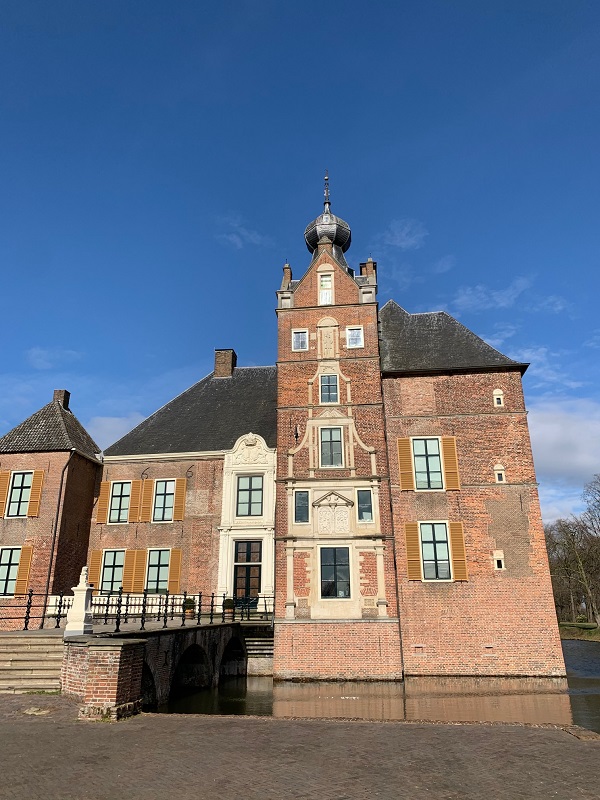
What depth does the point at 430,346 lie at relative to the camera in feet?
74.7

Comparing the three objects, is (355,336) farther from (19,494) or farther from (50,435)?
(19,494)

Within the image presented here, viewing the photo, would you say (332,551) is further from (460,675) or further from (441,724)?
(441,724)

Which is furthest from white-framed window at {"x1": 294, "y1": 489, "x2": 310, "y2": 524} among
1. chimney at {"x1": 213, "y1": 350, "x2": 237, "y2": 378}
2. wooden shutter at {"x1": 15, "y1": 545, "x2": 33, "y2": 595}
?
wooden shutter at {"x1": 15, "y1": 545, "x2": 33, "y2": 595}

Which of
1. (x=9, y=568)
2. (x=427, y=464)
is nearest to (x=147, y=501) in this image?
(x=9, y=568)

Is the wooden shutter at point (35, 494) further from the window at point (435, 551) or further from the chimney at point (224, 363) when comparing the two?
the window at point (435, 551)

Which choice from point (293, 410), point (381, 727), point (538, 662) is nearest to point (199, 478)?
point (293, 410)

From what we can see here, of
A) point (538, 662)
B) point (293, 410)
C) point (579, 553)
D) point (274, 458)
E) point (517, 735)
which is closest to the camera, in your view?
point (517, 735)

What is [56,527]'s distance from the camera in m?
22.5

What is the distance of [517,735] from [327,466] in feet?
41.0

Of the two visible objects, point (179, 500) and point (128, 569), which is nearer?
point (128, 569)

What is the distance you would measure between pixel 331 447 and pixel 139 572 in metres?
9.67

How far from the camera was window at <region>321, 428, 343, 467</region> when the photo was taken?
20703mm

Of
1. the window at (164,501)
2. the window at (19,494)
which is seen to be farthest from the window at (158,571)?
the window at (19,494)

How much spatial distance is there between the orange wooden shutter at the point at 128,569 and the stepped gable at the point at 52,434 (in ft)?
14.9
